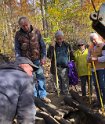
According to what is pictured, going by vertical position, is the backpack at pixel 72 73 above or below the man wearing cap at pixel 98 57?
below

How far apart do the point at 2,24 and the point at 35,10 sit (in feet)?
18.2

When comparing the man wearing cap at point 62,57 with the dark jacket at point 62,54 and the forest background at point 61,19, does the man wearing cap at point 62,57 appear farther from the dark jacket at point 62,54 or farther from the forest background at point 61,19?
the forest background at point 61,19

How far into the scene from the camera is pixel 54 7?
65.5ft

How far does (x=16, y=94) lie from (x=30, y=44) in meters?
4.50

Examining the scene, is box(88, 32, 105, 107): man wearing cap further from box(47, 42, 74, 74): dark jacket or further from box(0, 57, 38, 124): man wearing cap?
box(0, 57, 38, 124): man wearing cap

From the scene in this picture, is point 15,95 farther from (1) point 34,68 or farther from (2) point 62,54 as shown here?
(2) point 62,54

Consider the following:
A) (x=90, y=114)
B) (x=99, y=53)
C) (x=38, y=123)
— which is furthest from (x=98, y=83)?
(x=38, y=123)

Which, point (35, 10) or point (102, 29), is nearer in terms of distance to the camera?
point (102, 29)

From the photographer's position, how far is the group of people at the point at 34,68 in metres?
3.45

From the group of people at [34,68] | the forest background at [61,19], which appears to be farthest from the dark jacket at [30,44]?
the forest background at [61,19]

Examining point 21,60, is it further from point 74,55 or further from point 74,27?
point 74,27

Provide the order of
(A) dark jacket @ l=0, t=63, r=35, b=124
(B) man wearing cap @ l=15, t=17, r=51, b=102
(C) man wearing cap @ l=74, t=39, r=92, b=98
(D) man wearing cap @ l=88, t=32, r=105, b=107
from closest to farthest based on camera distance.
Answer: (A) dark jacket @ l=0, t=63, r=35, b=124
(D) man wearing cap @ l=88, t=32, r=105, b=107
(B) man wearing cap @ l=15, t=17, r=51, b=102
(C) man wearing cap @ l=74, t=39, r=92, b=98

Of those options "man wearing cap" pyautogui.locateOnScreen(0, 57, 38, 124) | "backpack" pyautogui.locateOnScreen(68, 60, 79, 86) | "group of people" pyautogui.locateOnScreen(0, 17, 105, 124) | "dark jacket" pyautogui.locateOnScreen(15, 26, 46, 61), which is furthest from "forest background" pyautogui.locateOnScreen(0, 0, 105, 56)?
"man wearing cap" pyautogui.locateOnScreen(0, 57, 38, 124)

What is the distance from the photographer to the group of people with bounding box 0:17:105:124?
3453 millimetres
